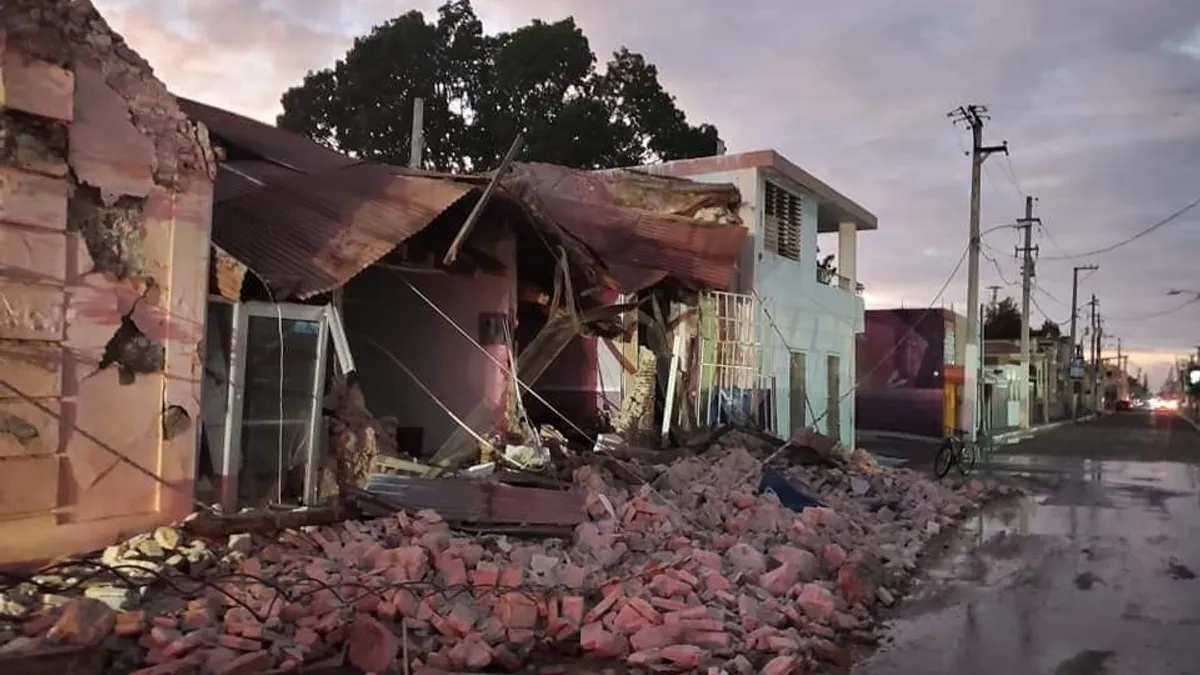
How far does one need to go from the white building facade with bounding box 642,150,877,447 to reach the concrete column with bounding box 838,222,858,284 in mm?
24

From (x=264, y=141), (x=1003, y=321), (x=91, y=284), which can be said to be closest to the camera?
(x=91, y=284)

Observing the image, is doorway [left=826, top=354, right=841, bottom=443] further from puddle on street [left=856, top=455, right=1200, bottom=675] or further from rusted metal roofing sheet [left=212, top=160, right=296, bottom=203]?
rusted metal roofing sheet [left=212, top=160, right=296, bottom=203]

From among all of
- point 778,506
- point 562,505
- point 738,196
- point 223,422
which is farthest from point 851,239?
point 223,422

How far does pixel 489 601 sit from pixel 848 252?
18.6 metres

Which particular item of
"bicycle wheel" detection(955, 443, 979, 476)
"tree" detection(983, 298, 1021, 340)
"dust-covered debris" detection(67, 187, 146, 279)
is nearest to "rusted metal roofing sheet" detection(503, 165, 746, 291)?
"dust-covered debris" detection(67, 187, 146, 279)

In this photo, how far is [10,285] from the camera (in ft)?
23.5

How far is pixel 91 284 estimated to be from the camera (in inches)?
302

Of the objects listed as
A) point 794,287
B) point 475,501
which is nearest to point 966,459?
point 794,287

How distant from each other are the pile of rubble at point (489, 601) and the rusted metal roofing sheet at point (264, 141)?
19.8 ft

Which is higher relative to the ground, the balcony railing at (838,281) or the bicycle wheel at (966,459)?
the balcony railing at (838,281)

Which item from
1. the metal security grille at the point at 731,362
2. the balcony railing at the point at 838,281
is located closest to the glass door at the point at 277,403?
the metal security grille at the point at 731,362

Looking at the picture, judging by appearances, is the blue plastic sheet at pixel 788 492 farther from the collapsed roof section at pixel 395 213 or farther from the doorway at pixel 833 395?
the doorway at pixel 833 395

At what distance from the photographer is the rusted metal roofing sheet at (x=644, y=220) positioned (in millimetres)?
15203

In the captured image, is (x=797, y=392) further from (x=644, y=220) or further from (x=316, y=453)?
(x=316, y=453)
